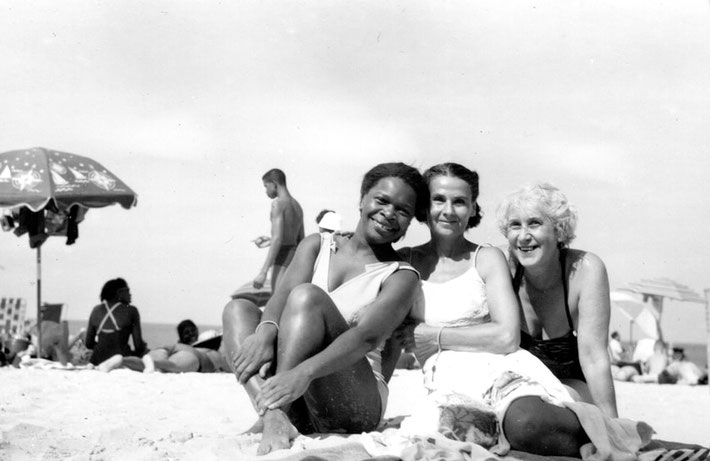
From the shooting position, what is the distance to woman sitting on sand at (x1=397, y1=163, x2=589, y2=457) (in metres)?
2.91

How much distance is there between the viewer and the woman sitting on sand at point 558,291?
341cm

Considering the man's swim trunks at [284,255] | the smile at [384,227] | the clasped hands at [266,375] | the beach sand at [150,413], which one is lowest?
the beach sand at [150,413]

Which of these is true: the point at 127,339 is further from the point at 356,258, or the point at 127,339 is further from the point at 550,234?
the point at 550,234

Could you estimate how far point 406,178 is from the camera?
11.8 ft

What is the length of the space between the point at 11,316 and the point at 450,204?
40.3 ft

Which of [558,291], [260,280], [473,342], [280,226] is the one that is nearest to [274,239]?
[280,226]

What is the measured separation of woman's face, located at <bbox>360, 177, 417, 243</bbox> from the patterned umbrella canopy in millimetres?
5717

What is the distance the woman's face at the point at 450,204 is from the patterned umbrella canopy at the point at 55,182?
591cm

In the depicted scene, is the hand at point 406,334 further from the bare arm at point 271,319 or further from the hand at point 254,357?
the hand at point 254,357

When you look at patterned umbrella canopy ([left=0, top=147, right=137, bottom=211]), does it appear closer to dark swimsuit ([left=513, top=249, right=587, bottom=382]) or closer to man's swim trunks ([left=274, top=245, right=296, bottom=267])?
man's swim trunks ([left=274, top=245, right=296, bottom=267])

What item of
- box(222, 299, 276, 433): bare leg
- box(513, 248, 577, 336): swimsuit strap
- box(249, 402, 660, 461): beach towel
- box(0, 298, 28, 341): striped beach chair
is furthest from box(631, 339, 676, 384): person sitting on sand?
box(0, 298, 28, 341): striped beach chair

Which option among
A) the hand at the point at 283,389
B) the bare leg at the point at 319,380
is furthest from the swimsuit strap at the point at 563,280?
the hand at the point at 283,389

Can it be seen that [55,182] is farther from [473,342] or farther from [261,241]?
[473,342]

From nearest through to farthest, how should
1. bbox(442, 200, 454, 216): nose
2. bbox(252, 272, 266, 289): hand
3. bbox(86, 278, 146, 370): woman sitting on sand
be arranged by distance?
bbox(442, 200, 454, 216): nose < bbox(252, 272, 266, 289): hand < bbox(86, 278, 146, 370): woman sitting on sand
